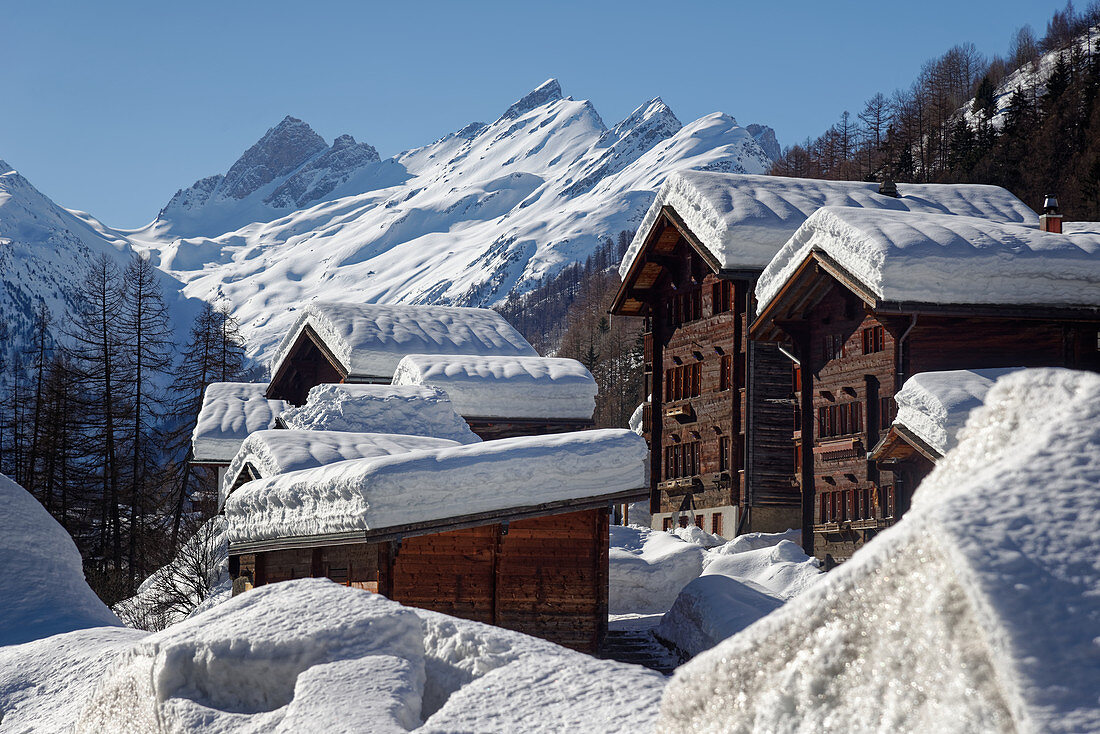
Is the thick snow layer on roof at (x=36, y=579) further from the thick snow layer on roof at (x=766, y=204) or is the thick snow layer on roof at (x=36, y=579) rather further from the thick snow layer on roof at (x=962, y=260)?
the thick snow layer on roof at (x=766, y=204)

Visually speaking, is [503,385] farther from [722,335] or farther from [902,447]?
[902,447]

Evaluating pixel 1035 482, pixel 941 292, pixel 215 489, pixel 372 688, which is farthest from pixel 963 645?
pixel 215 489

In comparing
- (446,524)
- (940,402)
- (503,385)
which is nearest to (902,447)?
(940,402)

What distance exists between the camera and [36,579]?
27.8ft

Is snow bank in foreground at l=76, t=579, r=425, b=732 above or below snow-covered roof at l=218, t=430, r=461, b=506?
below

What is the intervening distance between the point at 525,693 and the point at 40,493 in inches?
1566

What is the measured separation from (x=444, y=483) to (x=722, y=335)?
15.3m

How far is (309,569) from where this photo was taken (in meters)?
14.7

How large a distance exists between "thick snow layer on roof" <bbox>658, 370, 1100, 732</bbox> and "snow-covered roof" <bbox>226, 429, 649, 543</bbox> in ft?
32.0

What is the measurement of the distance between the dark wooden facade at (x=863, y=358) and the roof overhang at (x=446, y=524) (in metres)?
6.12

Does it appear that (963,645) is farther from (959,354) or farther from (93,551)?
(93,551)

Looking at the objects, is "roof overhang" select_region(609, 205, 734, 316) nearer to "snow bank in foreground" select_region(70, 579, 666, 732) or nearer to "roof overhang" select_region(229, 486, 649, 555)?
"roof overhang" select_region(229, 486, 649, 555)

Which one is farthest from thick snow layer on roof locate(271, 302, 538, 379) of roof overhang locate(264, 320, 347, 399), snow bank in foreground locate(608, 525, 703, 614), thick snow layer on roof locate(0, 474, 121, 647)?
thick snow layer on roof locate(0, 474, 121, 647)

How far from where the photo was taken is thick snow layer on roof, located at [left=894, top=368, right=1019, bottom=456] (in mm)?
15250
